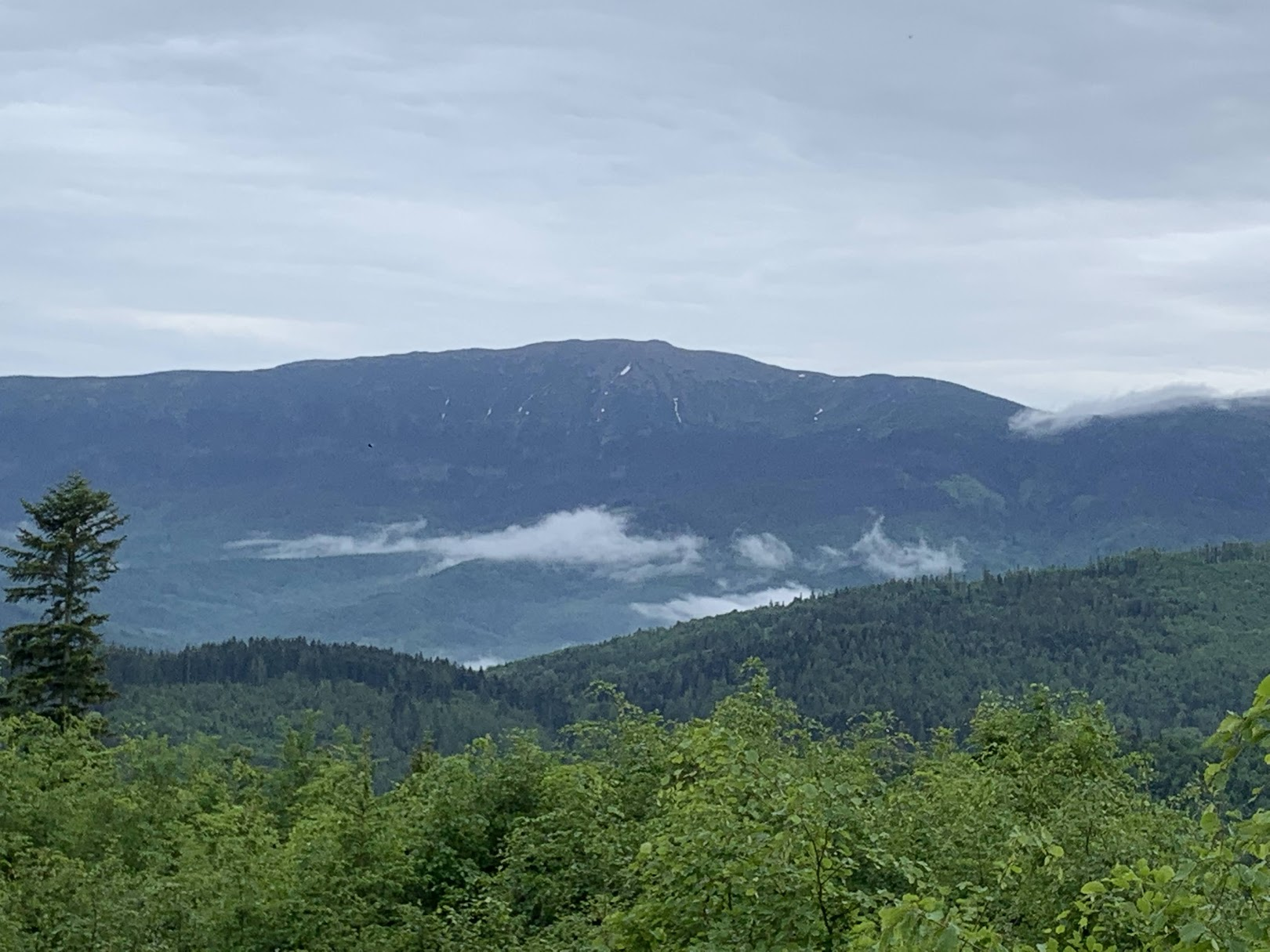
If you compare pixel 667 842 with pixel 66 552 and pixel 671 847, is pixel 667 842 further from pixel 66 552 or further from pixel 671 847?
pixel 66 552

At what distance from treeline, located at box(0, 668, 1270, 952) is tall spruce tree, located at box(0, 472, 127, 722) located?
456 inches

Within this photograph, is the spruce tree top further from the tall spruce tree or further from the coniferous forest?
the coniferous forest

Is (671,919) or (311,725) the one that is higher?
(671,919)

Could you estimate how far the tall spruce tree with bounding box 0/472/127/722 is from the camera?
46.7 meters

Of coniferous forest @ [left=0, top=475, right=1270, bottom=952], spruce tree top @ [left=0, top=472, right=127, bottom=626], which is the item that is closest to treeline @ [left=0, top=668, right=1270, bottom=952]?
coniferous forest @ [left=0, top=475, right=1270, bottom=952]

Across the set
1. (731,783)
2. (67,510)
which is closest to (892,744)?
(731,783)

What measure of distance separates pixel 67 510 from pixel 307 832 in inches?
1072

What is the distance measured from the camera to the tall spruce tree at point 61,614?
46.7m

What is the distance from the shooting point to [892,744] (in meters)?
27.6

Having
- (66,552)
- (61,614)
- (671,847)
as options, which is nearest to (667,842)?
(671,847)

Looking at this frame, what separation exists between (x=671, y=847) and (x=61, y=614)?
37897 mm

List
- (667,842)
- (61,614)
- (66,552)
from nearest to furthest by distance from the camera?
(667,842), (61,614), (66,552)

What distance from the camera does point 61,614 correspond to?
155ft

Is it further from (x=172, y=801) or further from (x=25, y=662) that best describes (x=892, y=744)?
(x=25, y=662)
